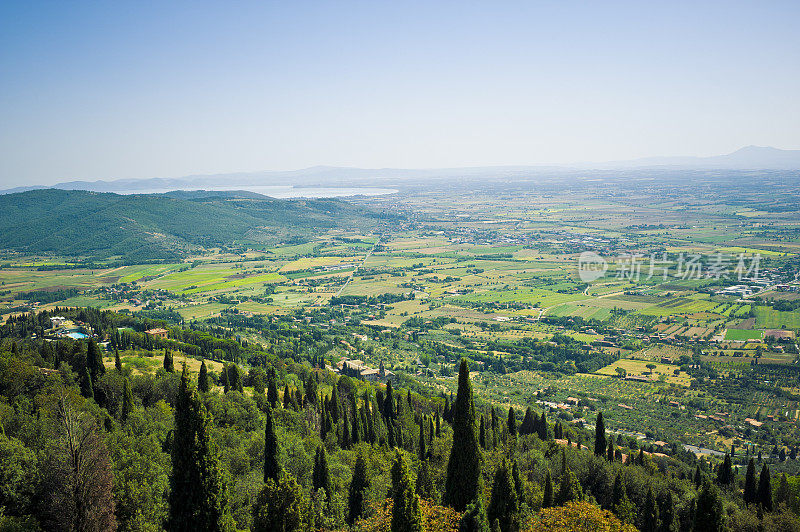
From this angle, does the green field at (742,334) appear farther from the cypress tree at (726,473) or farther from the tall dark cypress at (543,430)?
the cypress tree at (726,473)

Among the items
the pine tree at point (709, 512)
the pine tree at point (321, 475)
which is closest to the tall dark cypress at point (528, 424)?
the pine tree at point (321, 475)

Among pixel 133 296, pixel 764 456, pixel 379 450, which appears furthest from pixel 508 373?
pixel 133 296

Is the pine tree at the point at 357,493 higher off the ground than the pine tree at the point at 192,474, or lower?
lower

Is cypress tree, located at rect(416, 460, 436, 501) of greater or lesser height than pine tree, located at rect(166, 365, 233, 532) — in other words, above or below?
below

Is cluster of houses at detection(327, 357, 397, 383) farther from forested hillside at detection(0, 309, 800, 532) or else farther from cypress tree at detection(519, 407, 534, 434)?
cypress tree at detection(519, 407, 534, 434)

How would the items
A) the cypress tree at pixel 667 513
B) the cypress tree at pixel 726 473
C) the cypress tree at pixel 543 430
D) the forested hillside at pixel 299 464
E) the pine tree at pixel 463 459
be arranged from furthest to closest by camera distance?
the cypress tree at pixel 543 430 < the cypress tree at pixel 726 473 < the cypress tree at pixel 667 513 < the pine tree at pixel 463 459 < the forested hillside at pixel 299 464

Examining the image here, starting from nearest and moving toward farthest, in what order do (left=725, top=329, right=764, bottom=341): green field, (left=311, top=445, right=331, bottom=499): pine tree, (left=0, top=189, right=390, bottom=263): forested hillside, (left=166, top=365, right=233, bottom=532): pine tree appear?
(left=166, top=365, right=233, bottom=532): pine tree → (left=311, top=445, right=331, bottom=499): pine tree → (left=725, top=329, right=764, bottom=341): green field → (left=0, top=189, right=390, bottom=263): forested hillside

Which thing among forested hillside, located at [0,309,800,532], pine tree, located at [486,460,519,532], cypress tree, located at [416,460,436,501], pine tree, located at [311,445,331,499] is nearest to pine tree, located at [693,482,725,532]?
forested hillside, located at [0,309,800,532]
